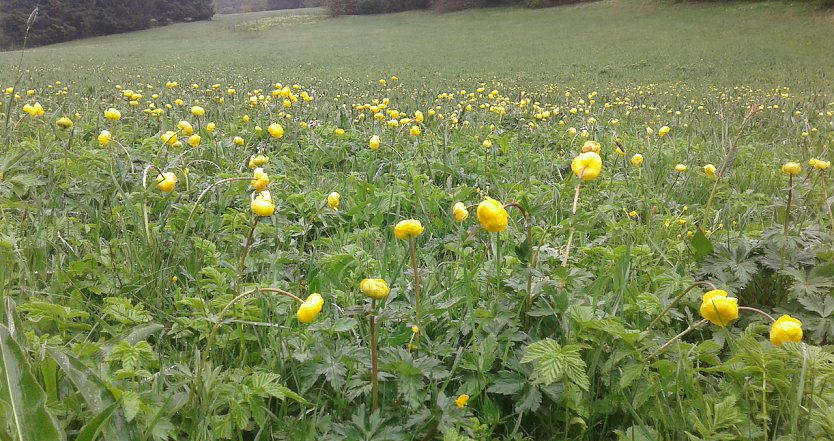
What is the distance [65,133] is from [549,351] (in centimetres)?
240

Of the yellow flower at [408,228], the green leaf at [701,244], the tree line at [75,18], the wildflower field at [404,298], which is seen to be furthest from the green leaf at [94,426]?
the tree line at [75,18]

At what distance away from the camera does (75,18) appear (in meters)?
36.0

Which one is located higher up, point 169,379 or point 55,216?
point 55,216

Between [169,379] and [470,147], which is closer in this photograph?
[169,379]

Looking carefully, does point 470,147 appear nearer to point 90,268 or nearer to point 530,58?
point 90,268

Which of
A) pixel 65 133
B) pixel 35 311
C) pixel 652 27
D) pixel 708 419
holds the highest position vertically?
pixel 652 27

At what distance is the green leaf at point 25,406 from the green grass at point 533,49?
33.7 ft

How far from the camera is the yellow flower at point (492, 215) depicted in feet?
3.86

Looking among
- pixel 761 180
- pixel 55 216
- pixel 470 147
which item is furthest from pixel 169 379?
pixel 761 180

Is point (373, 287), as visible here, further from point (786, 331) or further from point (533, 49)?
point (533, 49)

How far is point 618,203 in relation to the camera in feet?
7.27

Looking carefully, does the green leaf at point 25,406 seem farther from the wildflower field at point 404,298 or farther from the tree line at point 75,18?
the tree line at point 75,18

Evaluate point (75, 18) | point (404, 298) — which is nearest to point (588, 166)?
point (404, 298)

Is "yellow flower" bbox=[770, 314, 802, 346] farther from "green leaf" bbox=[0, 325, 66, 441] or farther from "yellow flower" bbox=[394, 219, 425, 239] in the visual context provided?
"green leaf" bbox=[0, 325, 66, 441]
